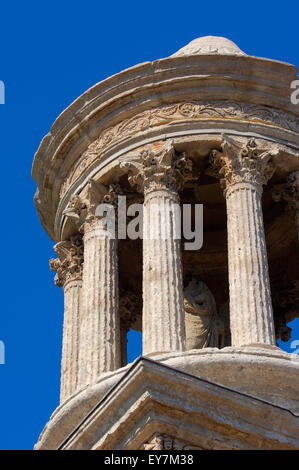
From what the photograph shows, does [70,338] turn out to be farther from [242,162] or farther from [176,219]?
[242,162]

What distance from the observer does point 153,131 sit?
102 feet

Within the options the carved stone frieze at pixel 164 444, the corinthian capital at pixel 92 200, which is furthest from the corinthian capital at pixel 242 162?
the carved stone frieze at pixel 164 444

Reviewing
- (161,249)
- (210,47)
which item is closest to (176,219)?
(161,249)

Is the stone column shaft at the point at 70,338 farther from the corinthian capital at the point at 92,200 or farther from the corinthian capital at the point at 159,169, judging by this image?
the corinthian capital at the point at 159,169

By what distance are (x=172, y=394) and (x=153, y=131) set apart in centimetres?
1041

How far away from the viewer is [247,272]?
2845cm

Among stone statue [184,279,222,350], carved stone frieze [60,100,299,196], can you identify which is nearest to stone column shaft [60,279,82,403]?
stone statue [184,279,222,350]

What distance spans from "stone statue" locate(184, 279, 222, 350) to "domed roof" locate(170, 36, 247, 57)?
518cm

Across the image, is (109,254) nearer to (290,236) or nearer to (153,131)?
(153,131)

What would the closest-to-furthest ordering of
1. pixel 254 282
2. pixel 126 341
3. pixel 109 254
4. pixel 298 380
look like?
pixel 298 380, pixel 254 282, pixel 109 254, pixel 126 341

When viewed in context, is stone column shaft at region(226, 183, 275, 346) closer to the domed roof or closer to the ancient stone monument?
the ancient stone monument

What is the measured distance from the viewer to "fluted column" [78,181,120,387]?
2866 centimetres
